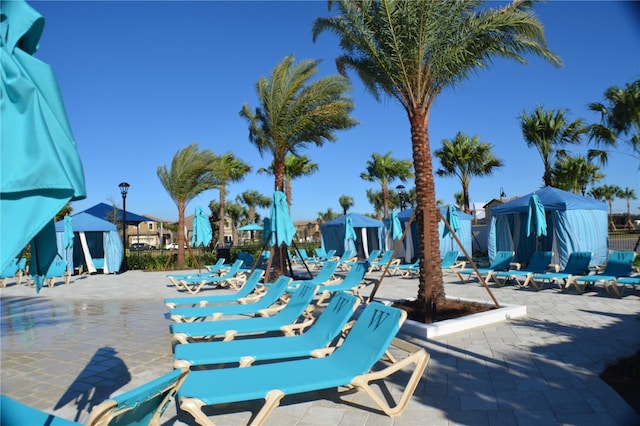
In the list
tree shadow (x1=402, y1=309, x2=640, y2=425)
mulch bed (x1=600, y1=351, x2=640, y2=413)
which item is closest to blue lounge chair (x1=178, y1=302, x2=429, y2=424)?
tree shadow (x1=402, y1=309, x2=640, y2=425)

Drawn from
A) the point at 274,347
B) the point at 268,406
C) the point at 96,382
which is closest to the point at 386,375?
the point at 268,406

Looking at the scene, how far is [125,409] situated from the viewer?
2260mm

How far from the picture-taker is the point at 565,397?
154 inches

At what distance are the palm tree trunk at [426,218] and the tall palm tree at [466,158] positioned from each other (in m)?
19.4

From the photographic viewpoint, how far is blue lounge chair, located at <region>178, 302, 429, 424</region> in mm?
3292

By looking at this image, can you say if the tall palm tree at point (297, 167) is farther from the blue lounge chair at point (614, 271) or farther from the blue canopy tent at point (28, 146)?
the blue canopy tent at point (28, 146)

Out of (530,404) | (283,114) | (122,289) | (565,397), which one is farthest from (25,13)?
(122,289)

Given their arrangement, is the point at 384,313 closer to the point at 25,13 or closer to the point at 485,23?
the point at 25,13

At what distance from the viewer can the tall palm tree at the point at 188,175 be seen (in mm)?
21047

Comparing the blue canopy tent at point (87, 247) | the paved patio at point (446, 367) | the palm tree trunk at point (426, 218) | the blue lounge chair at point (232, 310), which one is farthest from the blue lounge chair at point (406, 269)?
the blue canopy tent at point (87, 247)

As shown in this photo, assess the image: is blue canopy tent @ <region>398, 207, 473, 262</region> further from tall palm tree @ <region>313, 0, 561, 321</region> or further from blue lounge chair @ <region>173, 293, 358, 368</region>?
blue lounge chair @ <region>173, 293, 358, 368</region>

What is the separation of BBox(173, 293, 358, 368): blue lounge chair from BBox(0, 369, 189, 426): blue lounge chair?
1488 millimetres

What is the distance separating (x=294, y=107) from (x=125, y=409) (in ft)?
39.6

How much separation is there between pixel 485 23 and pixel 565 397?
237 inches
